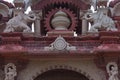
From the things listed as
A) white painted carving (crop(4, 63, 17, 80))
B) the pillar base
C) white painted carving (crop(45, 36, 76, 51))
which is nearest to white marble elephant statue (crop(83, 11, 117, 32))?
the pillar base

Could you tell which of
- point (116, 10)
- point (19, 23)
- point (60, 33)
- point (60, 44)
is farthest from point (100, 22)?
point (19, 23)

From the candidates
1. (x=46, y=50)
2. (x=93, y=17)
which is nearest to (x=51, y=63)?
(x=46, y=50)

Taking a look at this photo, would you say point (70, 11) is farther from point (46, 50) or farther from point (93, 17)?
point (46, 50)

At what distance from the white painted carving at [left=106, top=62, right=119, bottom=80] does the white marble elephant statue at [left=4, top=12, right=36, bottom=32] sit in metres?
2.50

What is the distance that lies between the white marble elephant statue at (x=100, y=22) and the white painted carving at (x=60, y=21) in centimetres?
63

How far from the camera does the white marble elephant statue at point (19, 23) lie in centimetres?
1122

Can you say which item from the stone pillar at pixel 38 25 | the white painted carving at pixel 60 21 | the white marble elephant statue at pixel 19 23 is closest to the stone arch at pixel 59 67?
the white marble elephant statue at pixel 19 23

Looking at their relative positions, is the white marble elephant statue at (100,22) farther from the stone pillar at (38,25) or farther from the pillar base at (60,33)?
the stone pillar at (38,25)

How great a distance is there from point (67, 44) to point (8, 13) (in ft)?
8.90

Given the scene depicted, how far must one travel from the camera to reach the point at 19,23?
11.4 m

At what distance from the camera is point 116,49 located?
34.1ft

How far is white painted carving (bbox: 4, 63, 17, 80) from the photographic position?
1010cm

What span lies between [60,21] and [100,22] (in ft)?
3.98

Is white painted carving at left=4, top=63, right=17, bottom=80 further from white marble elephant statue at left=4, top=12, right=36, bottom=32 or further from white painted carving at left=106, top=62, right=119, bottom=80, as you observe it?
white painted carving at left=106, top=62, right=119, bottom=80
